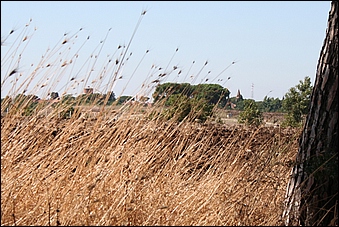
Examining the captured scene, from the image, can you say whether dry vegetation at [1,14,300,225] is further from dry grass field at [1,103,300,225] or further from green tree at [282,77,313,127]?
green tree at [282,77,313,127]

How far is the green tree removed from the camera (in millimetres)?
7309

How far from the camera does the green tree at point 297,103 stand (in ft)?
24.0

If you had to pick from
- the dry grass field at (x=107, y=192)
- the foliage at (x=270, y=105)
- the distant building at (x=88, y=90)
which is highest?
the foliage at (x=270, y=105)

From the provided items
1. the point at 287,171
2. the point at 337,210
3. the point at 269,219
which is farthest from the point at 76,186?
the point at 287,171

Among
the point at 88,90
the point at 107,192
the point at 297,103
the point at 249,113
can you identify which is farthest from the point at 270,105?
the point at 107,192

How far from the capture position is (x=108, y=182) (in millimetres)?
3252

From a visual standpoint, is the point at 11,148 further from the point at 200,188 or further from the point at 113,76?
the point at 200,188

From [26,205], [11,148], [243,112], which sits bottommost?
[26,205]

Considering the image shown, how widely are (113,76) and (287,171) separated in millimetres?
1633

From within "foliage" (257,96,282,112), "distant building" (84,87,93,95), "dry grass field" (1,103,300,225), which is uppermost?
"foliage" (257,96,282,112)

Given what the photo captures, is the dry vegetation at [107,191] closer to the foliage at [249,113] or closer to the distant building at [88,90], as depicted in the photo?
the distant building at [88,90]

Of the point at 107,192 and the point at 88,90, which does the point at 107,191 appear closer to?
the point at 107,192

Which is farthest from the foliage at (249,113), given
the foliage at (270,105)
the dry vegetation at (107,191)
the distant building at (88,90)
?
the distant building at (88,90)

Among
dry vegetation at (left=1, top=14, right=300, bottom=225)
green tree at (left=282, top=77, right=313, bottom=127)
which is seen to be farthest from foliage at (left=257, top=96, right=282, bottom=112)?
dry vegetation at (left=1, top=14, right=300, bottom=225)
